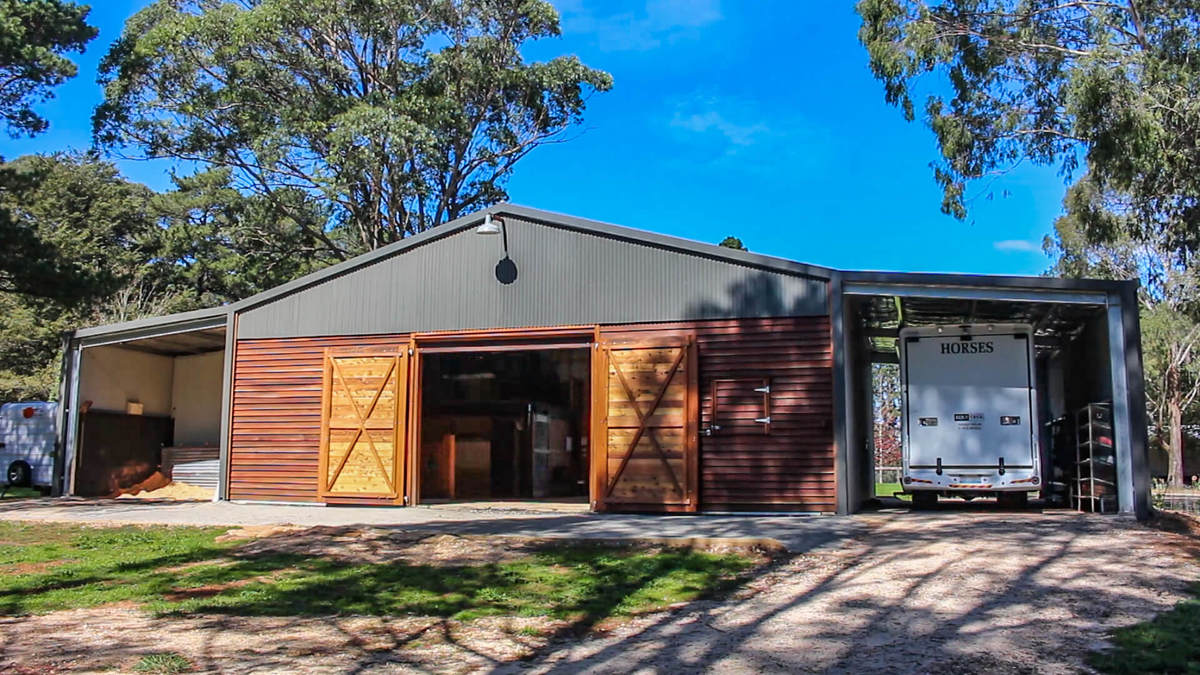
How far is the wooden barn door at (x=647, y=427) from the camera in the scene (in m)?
14.3

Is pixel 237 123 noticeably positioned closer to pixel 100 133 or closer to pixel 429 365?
pixel 100 133

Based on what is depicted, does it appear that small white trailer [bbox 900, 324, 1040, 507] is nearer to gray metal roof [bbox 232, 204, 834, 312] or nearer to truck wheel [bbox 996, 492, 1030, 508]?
truck wheel [bbox 996, 492, 1030, 508]

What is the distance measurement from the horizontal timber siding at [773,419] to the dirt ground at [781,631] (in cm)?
465

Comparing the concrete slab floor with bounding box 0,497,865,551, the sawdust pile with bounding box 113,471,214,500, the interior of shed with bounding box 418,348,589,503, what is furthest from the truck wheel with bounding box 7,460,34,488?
the interior of shed with bounding box 418,348,589,503

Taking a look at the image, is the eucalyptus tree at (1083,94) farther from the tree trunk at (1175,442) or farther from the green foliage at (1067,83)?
the tree trunk at (1175,442)

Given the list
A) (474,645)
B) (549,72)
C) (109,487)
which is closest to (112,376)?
(109,487)

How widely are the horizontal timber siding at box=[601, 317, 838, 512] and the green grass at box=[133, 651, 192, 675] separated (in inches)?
364

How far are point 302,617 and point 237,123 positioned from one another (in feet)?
76.7

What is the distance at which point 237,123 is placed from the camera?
27578 mm

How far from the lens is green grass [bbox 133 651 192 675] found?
5.59 metres

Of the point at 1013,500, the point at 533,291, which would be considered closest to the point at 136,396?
the point at 533,291

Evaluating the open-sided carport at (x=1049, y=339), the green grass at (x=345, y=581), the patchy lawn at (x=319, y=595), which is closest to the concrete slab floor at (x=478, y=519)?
the patchy lawn at (x=319, y=595)

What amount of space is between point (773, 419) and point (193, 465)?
495 inches

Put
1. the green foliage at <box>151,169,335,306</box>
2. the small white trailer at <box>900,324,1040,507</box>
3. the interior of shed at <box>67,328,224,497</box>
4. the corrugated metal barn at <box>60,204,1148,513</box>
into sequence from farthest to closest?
the green foliage at <box>151,169,335,306</box>, the interior of shed at <box>67,328,224,497</box>, the small white trailer at <box>900,324,1040,507</box>, the corrugated metal barn at <box>60,204,1148,513</box>
